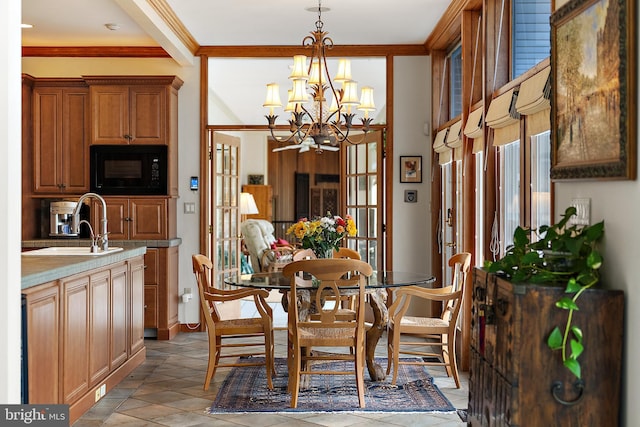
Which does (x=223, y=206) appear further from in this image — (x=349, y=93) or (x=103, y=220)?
(x=349, y=93)

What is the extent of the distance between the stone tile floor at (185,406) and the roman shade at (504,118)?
1.66m

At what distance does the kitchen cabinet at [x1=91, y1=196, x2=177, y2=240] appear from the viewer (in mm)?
6801

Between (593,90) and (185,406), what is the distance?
10.1ft

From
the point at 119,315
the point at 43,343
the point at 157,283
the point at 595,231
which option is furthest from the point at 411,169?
the point at 595,231

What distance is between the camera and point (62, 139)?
7.01 m

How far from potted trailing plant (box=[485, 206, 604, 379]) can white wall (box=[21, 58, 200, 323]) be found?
4833 millimetres

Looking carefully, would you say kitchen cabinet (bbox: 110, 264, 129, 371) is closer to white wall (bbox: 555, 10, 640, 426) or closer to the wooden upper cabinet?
the wooden upper cabinet

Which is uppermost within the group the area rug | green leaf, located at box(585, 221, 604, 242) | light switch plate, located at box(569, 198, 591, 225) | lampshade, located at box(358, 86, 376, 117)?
lampshade, located at box(358, 86, 376, 117)

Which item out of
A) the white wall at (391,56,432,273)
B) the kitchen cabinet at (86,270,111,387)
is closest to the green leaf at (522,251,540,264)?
the kitchen cabinet at (86,270,111,387)

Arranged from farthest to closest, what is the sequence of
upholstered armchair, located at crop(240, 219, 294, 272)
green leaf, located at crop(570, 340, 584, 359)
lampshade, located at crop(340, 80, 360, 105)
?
upholstered armchair, located at crop(240, 219, 294, 272), lampshade, located at crop(340, 80, 360, 105), green leaf, located at crop(570, 340, 584, 359)

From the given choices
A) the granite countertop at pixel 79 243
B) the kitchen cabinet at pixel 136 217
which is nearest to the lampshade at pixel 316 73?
the kitchen cabinet at pixel 136 217

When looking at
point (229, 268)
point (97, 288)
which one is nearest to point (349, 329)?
point (97, 288)

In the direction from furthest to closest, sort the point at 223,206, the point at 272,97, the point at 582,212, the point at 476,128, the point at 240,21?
the point at 223,206
the point at 240,21
the point at 272,97
the point at 476,128
the point at 582,212

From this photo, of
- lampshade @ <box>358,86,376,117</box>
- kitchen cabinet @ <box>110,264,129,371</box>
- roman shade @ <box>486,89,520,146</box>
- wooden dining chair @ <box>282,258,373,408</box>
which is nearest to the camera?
roman shade @ <box>486,89,520,146</box>
